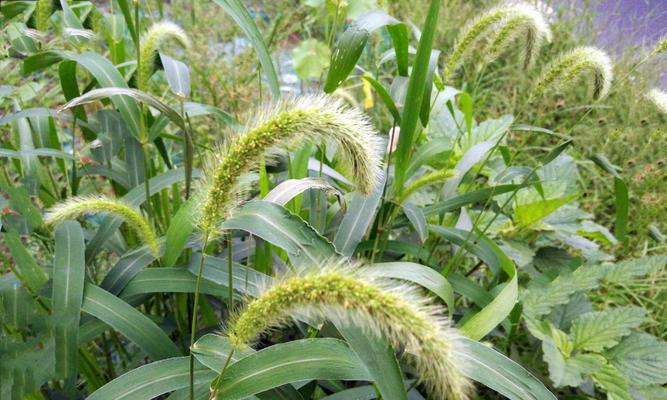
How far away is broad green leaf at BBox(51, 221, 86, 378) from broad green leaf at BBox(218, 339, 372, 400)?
41cm

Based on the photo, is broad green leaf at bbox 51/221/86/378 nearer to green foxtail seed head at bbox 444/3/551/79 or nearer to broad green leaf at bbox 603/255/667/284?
green foxtail seed head at bbox 444/3/551/79

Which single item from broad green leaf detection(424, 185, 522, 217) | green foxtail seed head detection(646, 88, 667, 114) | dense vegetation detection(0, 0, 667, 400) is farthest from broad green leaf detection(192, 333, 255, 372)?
green foxtail seed head detection(646, 88, 667, 114)

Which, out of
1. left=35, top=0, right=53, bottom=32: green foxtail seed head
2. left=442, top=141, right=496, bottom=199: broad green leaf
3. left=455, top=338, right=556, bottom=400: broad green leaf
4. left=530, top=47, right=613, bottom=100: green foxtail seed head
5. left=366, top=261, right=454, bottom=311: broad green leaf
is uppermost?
left=35, top=0, right=53, bottom=32: green foxtail seed head

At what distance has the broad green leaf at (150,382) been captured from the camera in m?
1.09

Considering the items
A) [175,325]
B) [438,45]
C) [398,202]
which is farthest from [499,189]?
[438,45]

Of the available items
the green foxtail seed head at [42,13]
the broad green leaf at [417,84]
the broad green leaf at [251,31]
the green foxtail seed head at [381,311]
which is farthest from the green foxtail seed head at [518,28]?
the green foxtail seed head at [42,13]

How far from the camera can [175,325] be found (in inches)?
60.5

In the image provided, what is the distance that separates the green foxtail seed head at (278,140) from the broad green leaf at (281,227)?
15cm

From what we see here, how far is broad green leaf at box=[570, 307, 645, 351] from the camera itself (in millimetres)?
1521

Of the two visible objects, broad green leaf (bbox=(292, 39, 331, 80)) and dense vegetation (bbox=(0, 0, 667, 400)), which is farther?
broad green leaf (bbox=(292, 39, 331, 80))

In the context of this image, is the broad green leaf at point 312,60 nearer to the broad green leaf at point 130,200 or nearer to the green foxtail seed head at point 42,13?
the broad green leaf at point 130,200

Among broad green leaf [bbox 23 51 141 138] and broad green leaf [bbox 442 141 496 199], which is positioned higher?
broad green leaf [bbox 23 51 141 138]

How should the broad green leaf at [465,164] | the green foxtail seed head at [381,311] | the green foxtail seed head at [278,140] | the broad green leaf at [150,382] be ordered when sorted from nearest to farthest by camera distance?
the green foxtail seed head at [381,311]
the green foxtail seed head at [278,140]
the broad green leaf at [150,382]
the broad green leaf at [465,164]

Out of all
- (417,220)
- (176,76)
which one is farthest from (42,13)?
(417,220)
